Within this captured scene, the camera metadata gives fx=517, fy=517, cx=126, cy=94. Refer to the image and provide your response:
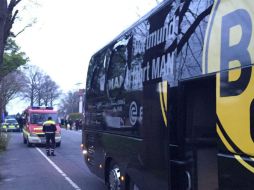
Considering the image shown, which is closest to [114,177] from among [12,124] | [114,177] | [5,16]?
[114,177]

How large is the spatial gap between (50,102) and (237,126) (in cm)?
11262

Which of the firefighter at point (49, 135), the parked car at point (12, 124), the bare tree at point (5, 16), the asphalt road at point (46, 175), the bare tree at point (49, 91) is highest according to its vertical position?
the bare tree at point (49, 91)

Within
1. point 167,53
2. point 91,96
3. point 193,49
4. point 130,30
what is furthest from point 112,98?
point 193,49

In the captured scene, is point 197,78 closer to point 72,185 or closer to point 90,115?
point 90,115

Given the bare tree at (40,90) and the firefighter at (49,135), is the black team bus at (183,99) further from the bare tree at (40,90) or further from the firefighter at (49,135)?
the bare tree at (40,90)

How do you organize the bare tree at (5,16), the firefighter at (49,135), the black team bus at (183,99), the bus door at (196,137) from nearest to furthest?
the black team bus at (183,99), the bus door at (196,137), the bare tree at (5,16), the firefighter at (49,135)

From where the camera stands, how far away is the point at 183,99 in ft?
19.4

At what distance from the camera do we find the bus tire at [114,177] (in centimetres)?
927

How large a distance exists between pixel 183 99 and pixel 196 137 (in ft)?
1.53

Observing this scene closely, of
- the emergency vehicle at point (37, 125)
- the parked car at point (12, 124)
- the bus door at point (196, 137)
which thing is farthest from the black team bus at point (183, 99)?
the parked car at point (12, 124)

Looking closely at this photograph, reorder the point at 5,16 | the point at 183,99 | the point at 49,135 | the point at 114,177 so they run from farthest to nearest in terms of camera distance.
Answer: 1. the point at 49,135
2. the point at 5,16
3. the point at 114,177
4. the point at 183,99

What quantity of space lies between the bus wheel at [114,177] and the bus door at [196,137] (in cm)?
333

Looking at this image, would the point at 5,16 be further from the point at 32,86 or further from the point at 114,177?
the point at 32,86

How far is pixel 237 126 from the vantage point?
4.34 m
